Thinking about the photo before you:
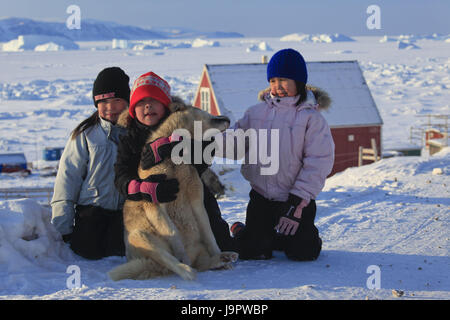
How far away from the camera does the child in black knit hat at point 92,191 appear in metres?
3.98

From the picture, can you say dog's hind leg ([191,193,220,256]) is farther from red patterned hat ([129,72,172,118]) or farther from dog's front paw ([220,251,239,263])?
red patterned hat ([129,72,172,118])

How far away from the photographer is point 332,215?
19.6 ft

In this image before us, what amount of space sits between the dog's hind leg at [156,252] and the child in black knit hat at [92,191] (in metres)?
0.59

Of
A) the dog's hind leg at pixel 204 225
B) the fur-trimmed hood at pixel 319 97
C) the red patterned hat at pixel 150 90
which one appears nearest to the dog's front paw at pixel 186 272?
the dog's hind leg at pixel 204 225

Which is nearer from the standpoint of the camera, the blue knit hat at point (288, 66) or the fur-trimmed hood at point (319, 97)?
the blue knit hat at point (288, 66)

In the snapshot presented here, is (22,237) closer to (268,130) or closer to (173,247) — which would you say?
(173,247)

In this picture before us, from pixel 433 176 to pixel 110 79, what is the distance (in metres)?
6.01

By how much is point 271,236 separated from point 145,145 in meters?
1.35

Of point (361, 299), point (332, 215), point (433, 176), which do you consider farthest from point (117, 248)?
point (433, 176)

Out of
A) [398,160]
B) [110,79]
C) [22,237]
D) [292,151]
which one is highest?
[110,79]

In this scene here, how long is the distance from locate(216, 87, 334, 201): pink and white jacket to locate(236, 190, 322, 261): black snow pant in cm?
12

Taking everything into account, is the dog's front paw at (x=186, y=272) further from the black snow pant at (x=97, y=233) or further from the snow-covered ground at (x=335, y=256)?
the black snow pant at (x=97, y=233)

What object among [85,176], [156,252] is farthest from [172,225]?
[85,176]

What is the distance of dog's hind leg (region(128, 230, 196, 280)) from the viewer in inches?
128
